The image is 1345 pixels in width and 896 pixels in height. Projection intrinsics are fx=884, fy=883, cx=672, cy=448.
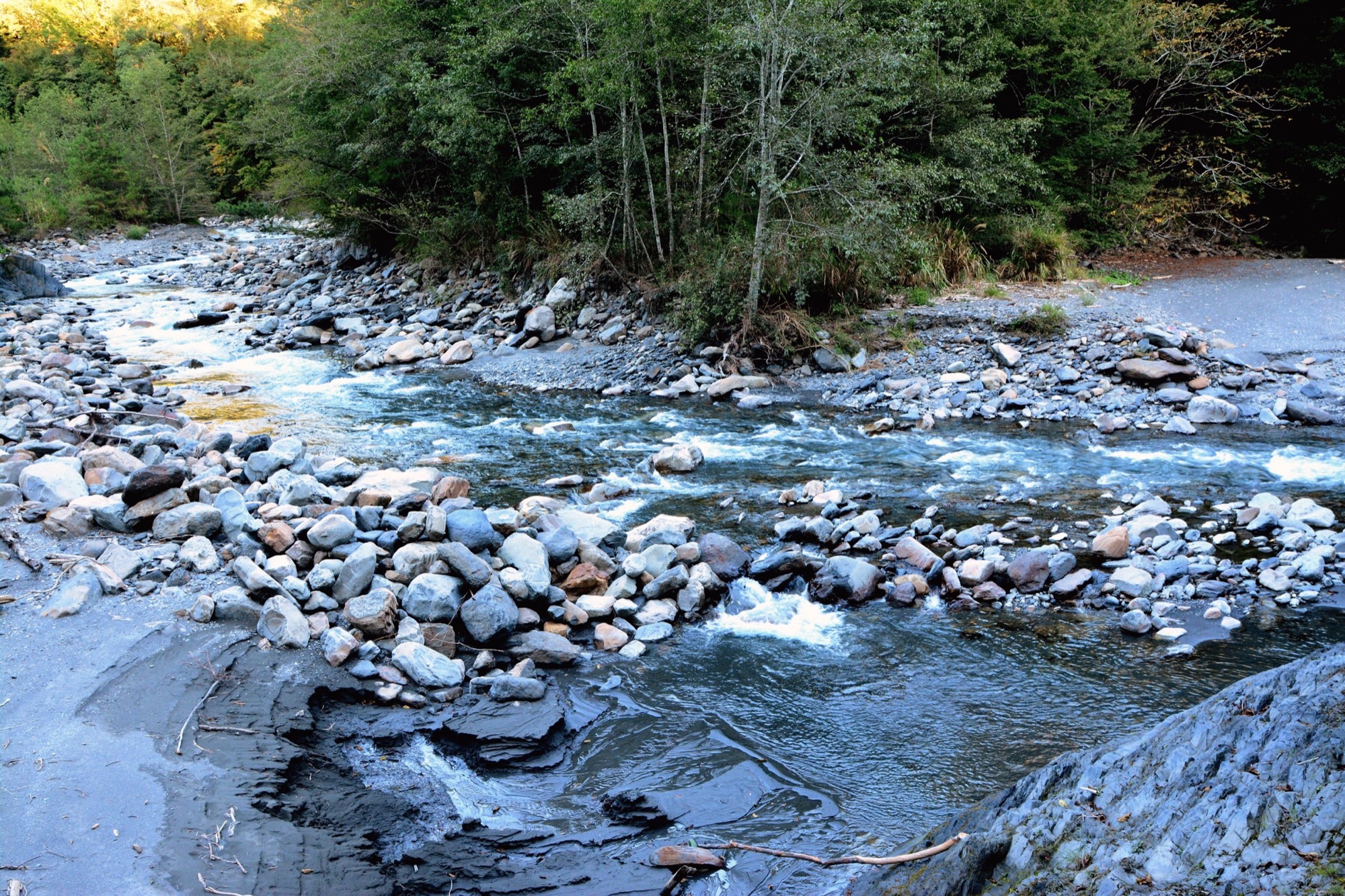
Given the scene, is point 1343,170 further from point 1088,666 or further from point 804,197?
point 1088,666

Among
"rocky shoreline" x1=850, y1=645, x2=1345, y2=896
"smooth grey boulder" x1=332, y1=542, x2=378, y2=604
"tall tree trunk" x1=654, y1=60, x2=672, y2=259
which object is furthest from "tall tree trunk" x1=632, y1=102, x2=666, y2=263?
"rocky shoreline" x1=850, y1=645, x2=1345, y2=896

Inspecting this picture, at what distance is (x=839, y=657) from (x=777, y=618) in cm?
58

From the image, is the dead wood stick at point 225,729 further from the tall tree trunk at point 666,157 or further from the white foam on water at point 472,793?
the tall tree trunk at point 666,157

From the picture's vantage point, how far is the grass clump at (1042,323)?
11.5m

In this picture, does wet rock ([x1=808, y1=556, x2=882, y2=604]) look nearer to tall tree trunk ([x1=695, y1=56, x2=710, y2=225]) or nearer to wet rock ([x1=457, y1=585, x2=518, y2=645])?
wet rock ([x1=457, y1=585, x2=518, y2=645])

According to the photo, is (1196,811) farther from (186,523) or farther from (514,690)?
(186,523)

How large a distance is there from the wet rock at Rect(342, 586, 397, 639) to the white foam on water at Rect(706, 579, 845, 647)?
1918 mm

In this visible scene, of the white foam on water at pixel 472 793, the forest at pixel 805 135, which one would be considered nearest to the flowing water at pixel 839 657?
the white foam on water at pixel 472 793

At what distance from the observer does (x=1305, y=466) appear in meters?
7.88

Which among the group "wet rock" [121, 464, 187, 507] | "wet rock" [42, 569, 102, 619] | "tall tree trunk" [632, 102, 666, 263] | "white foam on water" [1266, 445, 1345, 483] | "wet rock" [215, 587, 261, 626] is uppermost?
"tall tree trunk" [632, 102, 666, 263]

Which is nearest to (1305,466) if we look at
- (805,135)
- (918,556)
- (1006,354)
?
(1006,354)

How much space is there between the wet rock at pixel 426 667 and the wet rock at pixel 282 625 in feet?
1.66

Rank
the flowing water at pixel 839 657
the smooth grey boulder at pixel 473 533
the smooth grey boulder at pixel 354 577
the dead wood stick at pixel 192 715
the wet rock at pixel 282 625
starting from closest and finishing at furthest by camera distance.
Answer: the dead wood stick at pixel 192 715 → the flowing water at pixel 839 657 → the wet rock at pixel 282 625 → the smooth grey boulder at pixel 354 577 → the smooth grey boulder at pixel 473 533

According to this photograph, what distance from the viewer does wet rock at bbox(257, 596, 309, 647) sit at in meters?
4.63
